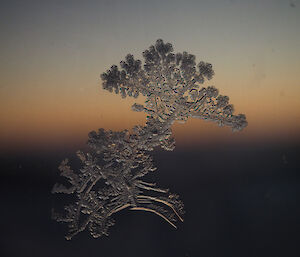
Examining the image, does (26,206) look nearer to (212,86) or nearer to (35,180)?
(35,180)

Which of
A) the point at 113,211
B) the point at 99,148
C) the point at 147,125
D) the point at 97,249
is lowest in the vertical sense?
the point at 97,249

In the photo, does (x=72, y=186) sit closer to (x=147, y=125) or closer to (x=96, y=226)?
(x=96, y=226)

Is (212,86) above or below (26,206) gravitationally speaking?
above

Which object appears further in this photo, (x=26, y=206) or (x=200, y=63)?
(x=26, y=206)

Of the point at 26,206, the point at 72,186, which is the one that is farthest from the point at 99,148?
the point at 26,206

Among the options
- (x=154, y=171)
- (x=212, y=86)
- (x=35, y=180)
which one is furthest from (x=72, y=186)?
(x=212, y=86)

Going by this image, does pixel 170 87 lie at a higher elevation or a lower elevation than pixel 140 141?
higher
